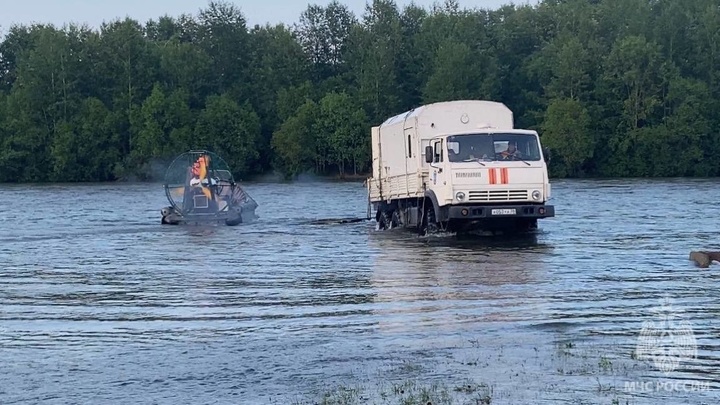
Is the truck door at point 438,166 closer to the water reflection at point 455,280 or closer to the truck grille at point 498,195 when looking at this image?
the truck grille at point 498,195

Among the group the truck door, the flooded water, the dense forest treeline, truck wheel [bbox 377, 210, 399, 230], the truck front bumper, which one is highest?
the dense forest treeline

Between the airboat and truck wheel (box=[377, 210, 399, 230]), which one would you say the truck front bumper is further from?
the airboat

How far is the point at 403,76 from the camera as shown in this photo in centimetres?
10150

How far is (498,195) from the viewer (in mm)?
25016

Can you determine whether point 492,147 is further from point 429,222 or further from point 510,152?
point 429,222

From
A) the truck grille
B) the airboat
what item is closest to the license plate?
the truck grille

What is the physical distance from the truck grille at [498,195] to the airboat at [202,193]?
32.1 feet

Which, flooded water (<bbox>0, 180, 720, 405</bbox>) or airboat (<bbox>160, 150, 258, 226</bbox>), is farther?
airboat (<bbox>160, 150, 258, 226</bbox>)

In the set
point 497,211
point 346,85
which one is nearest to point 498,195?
point 497,211

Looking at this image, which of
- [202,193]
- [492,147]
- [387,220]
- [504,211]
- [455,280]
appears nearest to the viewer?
[455,280]

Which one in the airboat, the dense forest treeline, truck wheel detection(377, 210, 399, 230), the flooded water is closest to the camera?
the flooded water

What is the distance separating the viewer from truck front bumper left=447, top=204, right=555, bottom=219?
81.9 ft

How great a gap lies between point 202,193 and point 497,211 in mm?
11042

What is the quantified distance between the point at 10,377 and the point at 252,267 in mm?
10516
